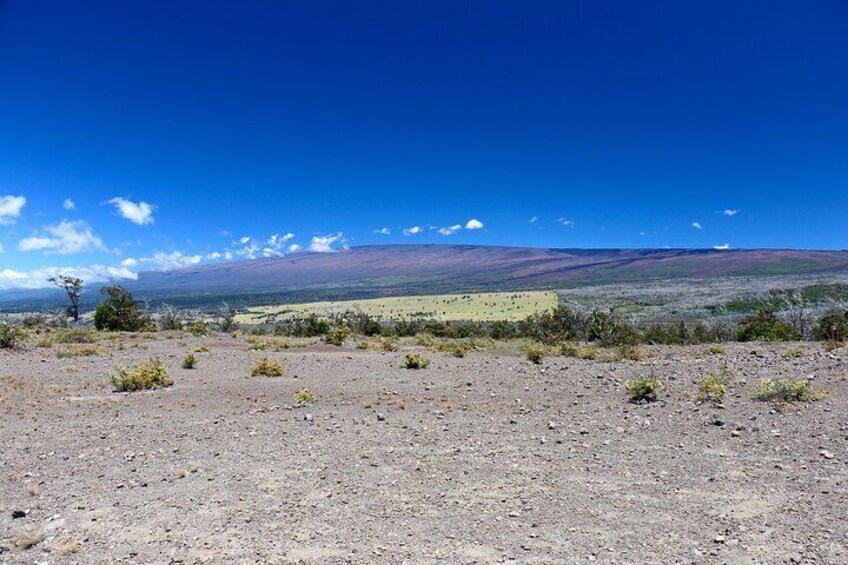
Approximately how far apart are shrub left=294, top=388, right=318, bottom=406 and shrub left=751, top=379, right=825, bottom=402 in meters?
8.25

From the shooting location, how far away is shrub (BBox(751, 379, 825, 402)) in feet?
28.7

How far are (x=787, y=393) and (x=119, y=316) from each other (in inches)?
1129

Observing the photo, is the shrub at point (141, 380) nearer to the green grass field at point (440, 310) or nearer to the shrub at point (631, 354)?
the shrub at point (631, 354)

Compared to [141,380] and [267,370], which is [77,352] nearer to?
[141,380]

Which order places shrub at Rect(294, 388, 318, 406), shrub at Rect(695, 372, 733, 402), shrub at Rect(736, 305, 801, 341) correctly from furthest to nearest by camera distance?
shrub at Rect(736, 305, 801, 341) → shrub at Rect(294, 388, 318, 406) → shrub at Rect(695, 372, 733, 402)

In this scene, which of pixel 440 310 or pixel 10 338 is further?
pixel 440 310

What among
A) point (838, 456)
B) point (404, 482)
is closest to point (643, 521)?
point (404, 482)

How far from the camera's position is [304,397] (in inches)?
413

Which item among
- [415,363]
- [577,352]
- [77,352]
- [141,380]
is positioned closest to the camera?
[141,380]

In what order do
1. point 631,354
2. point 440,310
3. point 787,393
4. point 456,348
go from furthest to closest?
→ point 440,310 → point 456,348 → point 631,354 → point 787,393

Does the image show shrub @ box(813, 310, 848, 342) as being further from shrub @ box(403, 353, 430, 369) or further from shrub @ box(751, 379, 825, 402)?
shrub @ box(403, 353, 430, 369)

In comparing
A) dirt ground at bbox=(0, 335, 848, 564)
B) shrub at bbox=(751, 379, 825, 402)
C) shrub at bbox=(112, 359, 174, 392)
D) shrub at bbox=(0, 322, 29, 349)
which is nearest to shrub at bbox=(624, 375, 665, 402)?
dirt ground at bbox=(0, 335, 848, 564)

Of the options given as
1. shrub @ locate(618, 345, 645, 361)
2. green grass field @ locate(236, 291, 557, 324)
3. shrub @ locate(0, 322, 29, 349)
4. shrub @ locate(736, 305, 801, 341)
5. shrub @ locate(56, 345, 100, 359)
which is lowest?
green grass field @ locate(236, 291, 557, 324)

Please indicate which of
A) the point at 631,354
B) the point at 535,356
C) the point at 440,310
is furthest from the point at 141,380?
the point at 440,310
